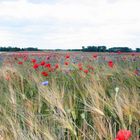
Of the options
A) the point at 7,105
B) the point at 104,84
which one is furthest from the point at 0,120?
the point at 104,84

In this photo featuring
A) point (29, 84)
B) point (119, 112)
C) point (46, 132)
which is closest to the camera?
point (46, 132)

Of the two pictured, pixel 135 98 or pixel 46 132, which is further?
pixel 135 98

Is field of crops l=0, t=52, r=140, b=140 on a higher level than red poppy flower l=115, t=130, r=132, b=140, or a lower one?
lower

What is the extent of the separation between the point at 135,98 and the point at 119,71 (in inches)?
91.7

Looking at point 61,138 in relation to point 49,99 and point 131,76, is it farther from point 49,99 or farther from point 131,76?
point 131,76

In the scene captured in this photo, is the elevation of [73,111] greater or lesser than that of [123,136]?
lesser

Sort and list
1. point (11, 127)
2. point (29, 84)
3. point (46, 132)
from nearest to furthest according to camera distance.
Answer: point (46, 132)
point (11, 127)
point (29, 84)

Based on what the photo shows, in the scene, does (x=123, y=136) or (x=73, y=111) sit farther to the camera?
(x=73, y=111)

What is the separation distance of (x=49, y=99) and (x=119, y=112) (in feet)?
2.25

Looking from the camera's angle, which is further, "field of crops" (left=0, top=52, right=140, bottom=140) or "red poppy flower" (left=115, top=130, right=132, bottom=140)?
"field of crops" (left=0, top=52, right=140, bottom=140)

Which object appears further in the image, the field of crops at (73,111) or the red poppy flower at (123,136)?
the field of crops at (73,111)

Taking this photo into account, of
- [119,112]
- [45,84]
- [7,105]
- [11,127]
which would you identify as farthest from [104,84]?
[11,127]

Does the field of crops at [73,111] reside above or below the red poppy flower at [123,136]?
below

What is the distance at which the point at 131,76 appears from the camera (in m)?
5.12
